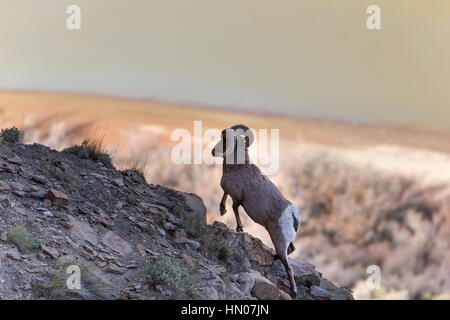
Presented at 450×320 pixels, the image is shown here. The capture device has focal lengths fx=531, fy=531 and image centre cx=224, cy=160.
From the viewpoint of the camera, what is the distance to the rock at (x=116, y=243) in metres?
10.9

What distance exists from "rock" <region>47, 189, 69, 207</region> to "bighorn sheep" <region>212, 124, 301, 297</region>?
3471mm

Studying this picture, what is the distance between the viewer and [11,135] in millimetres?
14070

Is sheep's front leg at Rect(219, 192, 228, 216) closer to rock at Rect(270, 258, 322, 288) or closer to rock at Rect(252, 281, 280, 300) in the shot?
rock at Rect(270, 258, 322, 288)

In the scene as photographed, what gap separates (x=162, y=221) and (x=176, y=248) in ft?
3.32

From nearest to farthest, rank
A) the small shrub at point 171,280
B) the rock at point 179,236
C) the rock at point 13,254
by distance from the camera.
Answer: the small shrub at point 171,280 < the rock at point 13,254 < the rock at point 179,236

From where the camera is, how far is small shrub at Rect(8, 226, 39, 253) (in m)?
10.0

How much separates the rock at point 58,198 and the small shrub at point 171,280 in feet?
8.99

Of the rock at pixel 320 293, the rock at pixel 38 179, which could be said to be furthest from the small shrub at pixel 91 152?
the rock at pixel 320 293

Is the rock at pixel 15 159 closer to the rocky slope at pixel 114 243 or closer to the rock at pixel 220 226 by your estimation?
the rocky slope at pixel 114 243

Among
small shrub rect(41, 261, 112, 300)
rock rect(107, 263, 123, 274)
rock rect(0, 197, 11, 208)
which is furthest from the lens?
rock rect(0, 197, 11, 208)

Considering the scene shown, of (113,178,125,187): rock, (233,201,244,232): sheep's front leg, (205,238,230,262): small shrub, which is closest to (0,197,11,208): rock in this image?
(113,178,125,187): rock

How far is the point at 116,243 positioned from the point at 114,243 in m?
0.04
